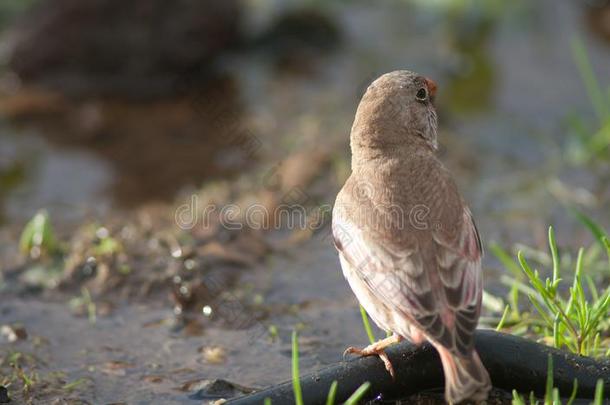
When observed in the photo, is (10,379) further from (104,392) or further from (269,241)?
(269,241)

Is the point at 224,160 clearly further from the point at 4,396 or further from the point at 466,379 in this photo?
the point at 466,379

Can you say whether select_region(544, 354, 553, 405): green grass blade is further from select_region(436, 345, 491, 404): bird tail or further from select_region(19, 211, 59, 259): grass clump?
select_region(19, 211, 59, 259): grass clump

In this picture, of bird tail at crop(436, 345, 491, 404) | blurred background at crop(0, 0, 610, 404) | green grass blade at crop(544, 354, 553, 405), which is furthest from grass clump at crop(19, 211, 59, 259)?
green grass blade at crop(544, 354, 553, 405)

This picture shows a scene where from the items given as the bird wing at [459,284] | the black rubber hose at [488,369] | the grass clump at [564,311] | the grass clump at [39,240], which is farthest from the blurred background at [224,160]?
the bird wing at [459,284]

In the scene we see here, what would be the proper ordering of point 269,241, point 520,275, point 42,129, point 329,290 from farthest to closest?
1. point 42,129
2. point 269,241
3. point 329,290
4. point 520,275

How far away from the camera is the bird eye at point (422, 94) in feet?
16.2

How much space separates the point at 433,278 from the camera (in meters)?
4.23

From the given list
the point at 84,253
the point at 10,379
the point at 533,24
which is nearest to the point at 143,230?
the point at 84,253

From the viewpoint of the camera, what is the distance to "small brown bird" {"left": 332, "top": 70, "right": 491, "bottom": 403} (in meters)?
4.01

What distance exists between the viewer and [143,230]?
703 cm

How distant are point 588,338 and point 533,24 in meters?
7.57

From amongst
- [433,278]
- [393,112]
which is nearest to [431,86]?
[393,112]

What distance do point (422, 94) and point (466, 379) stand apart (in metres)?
→ 1.67

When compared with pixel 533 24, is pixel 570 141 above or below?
below
